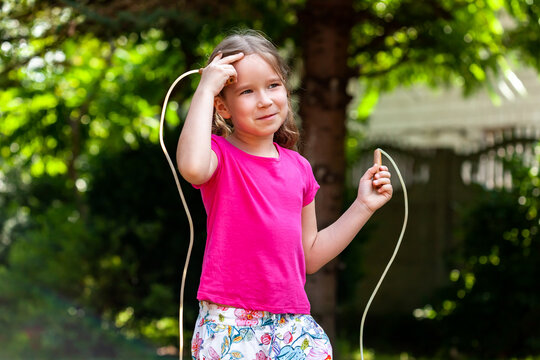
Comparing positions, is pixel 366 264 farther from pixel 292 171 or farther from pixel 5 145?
pixel 292 171

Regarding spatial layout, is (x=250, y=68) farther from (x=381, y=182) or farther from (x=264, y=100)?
(x=381, y=182)

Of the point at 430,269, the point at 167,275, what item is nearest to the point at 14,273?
the point at 167,275

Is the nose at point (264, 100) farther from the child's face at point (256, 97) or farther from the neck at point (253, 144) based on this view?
the neck at point (253, 144)

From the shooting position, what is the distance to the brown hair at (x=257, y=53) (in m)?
2.24

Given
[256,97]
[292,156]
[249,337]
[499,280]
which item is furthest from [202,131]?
→ [499,280]

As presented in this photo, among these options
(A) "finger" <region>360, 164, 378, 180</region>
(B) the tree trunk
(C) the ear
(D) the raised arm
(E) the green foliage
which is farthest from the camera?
→ (E) the green foliage

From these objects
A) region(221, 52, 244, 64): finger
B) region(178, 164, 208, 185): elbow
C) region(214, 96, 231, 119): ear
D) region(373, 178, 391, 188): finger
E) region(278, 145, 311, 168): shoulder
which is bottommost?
region(373, 178, 391, 188): finger

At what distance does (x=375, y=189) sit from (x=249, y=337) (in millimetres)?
626

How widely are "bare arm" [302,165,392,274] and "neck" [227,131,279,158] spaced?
0.81 feet

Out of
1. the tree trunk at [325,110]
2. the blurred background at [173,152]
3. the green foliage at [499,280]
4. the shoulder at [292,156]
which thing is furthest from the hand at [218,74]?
the green foliage at [499,280]

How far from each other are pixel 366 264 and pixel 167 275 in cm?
281

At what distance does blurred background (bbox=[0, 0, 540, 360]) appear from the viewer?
5.03 meters

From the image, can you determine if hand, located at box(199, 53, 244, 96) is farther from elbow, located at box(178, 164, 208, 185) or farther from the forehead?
elbow, located at box(178, 164, 208, 185)

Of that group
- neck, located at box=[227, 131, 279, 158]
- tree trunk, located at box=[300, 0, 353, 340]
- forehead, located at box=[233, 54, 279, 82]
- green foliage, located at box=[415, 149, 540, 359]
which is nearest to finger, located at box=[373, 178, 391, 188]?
neck, located at box=[227, 131, 279, 158]
